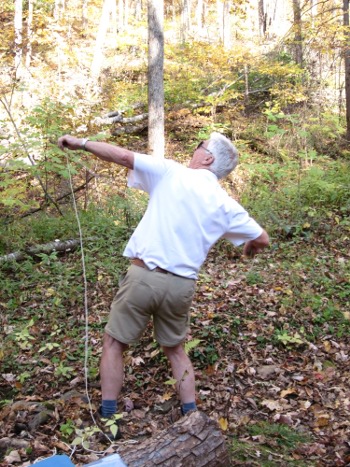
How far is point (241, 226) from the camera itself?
3.33 meters

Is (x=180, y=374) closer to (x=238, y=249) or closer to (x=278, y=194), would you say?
(x=238, y=249)

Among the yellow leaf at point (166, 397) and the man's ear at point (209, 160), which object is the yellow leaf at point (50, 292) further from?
the man's ear at point (209, 160)

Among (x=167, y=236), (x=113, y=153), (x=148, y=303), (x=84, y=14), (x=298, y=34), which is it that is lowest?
(x=148, y=303)

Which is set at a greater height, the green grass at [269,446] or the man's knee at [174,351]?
the man's knee at [174,351]

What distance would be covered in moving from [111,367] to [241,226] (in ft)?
4.49

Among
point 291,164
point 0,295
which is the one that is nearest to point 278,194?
point 291,164

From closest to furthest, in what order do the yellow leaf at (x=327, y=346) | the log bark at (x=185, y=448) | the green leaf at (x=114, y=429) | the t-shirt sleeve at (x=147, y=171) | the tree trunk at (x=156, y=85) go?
the log bark at (x=185, y=448) < the green leaf at (x=114, y=429) < the t-shirt sleeve at (x=147, y=171) < the yellow leaf at (x=327, y=346) < the tree trunk at (x=156, y=85)

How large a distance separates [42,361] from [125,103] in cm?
1150

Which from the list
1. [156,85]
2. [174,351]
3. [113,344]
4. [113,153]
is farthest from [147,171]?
[156,85]

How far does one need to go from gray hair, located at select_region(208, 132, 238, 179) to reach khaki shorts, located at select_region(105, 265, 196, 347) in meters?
0.82

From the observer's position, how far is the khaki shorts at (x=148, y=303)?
3186 mm

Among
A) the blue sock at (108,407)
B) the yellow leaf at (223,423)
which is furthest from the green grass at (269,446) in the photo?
the blue sock at (108,407)

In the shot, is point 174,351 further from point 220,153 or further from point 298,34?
point 298,34

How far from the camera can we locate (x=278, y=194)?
8.70 metres
